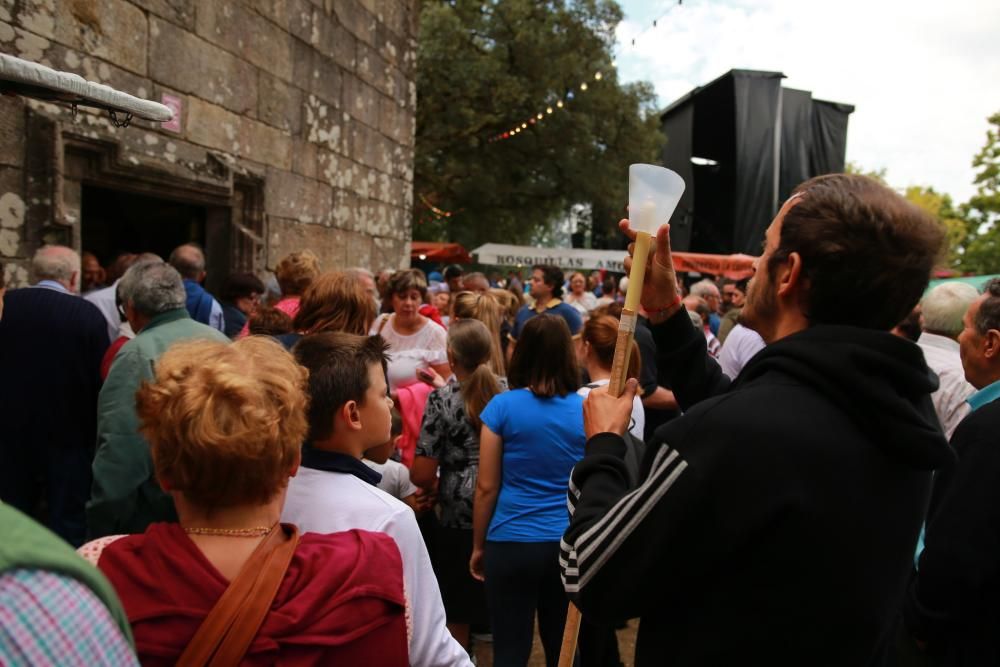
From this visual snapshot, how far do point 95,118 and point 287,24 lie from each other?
254 centimetres

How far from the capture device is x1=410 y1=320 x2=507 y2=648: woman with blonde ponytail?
3.39m

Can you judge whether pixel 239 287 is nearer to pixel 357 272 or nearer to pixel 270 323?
pixel 357 272

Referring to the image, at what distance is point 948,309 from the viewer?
143 inches

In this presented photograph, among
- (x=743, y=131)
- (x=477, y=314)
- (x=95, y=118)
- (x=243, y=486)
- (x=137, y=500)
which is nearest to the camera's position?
(x=243, y=486)

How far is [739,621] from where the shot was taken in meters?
1.20

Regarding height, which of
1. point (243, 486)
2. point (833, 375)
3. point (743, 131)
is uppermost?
point (743, 131)

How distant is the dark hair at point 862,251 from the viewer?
1240 millimetres

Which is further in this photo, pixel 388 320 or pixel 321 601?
pixel 388 320

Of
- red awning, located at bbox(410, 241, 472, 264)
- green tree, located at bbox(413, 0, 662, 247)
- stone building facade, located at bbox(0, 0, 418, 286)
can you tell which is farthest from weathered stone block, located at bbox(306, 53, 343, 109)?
green tree, located at bbox(413, 0, 662, 247)

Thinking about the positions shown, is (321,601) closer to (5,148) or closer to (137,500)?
(137,500)

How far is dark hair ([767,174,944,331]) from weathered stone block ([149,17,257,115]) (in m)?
4.98

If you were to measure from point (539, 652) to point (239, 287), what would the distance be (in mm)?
3063

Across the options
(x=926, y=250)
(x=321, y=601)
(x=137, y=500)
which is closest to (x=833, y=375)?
(x=926, y=250)

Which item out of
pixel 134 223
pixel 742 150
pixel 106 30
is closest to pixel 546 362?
pixel 106 30
